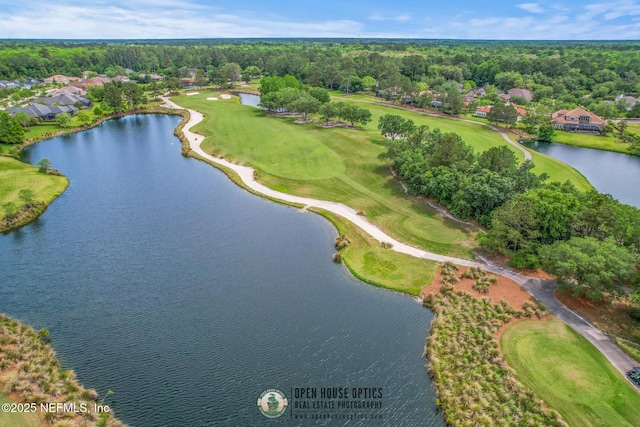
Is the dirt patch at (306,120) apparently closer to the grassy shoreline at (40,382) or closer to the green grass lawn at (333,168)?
the green grass lawn at (333,168)

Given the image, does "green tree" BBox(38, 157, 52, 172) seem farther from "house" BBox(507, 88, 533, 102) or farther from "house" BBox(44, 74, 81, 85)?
"house" BBox(507, 88, 533, 102)

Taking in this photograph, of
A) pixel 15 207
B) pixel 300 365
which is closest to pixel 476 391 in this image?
pixel 300 365

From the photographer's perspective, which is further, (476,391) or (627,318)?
(627,318)

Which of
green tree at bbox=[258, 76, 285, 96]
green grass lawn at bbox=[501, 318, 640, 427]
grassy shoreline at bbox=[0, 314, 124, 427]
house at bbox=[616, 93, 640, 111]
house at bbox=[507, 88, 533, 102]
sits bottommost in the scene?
grassy shoreline at bbox=[0, 314, 124, 427]

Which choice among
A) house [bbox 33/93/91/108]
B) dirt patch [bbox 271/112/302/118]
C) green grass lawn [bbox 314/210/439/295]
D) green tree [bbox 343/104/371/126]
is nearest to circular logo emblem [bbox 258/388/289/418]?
green grass lawn [bbox 314/210/439/295]

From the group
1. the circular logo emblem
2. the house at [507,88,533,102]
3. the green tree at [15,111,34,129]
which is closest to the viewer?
the circular logo emblem

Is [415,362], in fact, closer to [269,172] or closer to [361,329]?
[361,329]

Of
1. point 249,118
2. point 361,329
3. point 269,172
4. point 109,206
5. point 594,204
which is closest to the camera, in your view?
point 361,329

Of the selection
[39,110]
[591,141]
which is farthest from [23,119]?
[591,141]
